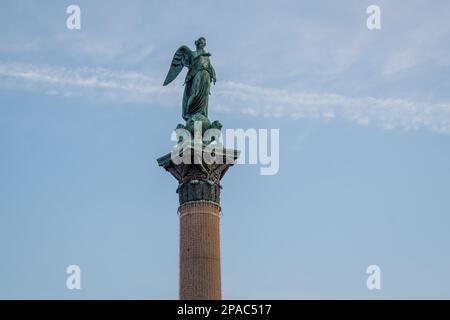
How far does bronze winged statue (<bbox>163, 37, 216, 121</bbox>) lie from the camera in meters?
39.3

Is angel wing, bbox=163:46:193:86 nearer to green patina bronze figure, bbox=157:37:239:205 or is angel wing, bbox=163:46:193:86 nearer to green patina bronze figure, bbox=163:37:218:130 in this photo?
green patina bronze figure, bbox=163:37:218:130

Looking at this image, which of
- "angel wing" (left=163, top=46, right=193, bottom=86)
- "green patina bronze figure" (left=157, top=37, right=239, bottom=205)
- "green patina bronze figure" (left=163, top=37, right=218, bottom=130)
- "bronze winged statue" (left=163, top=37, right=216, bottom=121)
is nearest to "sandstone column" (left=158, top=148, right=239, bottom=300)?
"green patina bronze figure" (left=157, top=37, right=239, bottom=205)

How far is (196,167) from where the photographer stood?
3716 cm

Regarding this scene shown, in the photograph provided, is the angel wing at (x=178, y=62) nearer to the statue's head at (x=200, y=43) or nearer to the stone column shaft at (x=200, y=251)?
the statue's head at (x=200, y=43)

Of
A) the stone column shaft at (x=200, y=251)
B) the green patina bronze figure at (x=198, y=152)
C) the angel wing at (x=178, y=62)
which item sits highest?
the angel wing at (x=178, y=62)

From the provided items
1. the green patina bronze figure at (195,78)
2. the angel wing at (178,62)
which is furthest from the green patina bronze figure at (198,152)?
the angel wing at (178,62)

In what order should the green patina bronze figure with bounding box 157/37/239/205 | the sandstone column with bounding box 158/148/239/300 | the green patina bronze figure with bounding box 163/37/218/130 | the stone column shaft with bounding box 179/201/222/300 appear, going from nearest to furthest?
the stone column shaft with bounding box 179/201/222/300
the sandstone column with bounding box 158/148/239/300
the green patina bronze figure with bounding box 157/37/239/205
the green patina bronze figure with bounding box 163/37/218/130

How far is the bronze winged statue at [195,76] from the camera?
129 feet

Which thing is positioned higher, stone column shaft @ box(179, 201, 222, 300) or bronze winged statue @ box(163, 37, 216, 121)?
bronze winged statue @ box(163, 37, 216, 121)

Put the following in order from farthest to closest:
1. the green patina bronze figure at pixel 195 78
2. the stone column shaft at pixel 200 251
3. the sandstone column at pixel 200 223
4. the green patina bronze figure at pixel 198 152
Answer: the green patina bronze figure at pixel 195 78, the green patina bronze figure at pixel 198 152, the sandstone column at pixel 200 223, the stone column shaft at pixel 200 251

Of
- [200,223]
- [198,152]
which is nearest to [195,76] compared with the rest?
[198,152]
